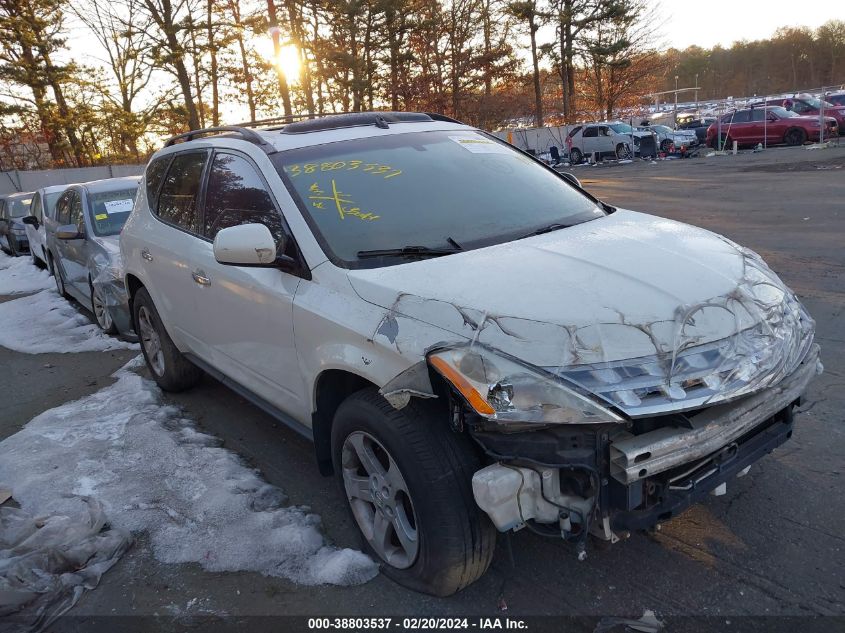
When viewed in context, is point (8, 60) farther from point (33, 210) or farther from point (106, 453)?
point (106, 453)

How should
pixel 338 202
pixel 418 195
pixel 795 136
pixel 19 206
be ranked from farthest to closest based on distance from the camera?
pixel 795 136 < pixel 19 206 < pixel 418 195 < pixel 338 202

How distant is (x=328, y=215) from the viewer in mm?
3205

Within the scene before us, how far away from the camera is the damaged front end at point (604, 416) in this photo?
2184 mm

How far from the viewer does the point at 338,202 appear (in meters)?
3.28

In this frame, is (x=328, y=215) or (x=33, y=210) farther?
(x=33, y=210)

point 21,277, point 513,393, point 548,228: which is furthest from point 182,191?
point 21,277

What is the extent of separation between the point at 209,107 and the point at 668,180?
26707mm

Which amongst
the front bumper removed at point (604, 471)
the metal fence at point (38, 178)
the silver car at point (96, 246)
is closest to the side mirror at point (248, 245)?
the front bumper removed at point (604, 471)

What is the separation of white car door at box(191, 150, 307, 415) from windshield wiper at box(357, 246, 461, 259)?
0.37 meters

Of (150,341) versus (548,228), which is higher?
(548,228)

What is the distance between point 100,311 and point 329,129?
479 cm

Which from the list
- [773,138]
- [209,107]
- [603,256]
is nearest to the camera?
[603,256]

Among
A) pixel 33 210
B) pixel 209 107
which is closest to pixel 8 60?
pixel 209 107

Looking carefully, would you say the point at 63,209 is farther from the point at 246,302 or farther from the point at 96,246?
the point at 246,302
